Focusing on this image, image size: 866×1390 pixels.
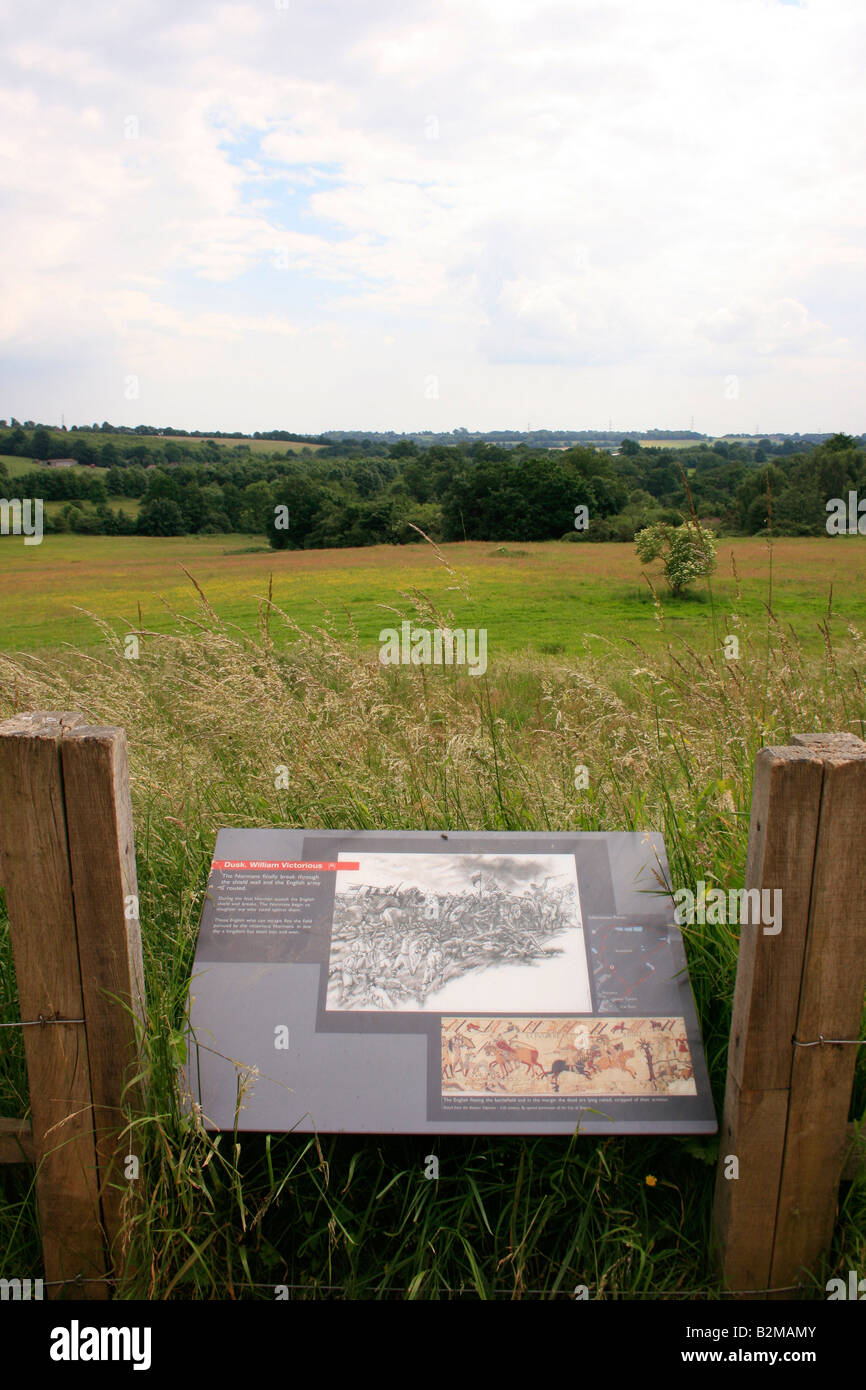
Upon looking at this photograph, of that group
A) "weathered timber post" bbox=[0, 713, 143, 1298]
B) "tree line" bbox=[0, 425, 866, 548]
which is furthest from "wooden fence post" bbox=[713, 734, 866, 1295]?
"tree line" bbox=[0, 425, 866, 548]

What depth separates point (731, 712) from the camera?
12.6ft

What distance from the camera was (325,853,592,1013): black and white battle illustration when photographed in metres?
2.06

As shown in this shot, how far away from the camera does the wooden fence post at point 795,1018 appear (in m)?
1.75

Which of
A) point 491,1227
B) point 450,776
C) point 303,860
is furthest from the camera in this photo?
point 450,776

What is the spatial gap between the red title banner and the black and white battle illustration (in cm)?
4

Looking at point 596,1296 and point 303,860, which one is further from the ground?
point 303,860

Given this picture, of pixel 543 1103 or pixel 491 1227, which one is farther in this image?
pixel 491 1227

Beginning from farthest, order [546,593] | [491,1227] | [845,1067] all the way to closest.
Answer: [546,593]
[491,1227]
[845,1067]

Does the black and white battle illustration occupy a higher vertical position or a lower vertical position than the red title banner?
lower

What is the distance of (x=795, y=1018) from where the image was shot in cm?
184

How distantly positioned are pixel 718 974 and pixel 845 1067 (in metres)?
0.46

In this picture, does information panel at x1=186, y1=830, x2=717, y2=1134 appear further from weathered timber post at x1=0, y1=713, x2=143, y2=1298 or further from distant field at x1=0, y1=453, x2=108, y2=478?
distant field at x1=0, y1=453, x2=108, y2=478
